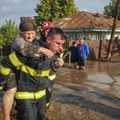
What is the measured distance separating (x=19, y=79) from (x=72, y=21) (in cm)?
3872

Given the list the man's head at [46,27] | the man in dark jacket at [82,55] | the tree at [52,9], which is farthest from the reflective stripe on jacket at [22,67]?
the tree at [52,9]

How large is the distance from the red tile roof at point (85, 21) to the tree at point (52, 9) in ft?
21.1

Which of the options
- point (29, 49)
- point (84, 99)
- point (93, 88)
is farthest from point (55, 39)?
point (93, 88)

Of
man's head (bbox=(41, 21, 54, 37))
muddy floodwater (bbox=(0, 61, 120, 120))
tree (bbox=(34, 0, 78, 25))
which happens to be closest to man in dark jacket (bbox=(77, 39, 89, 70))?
muddy floodwater (bbox=(0, 61, 120, 120))

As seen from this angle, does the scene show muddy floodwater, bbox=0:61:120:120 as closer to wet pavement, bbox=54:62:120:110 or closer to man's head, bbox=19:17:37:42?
wet pavement, bbox=54:62:120:110

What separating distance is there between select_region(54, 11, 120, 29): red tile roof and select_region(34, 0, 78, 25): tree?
645 centimetres

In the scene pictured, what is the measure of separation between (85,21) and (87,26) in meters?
2.68

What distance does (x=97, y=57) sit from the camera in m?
29.2

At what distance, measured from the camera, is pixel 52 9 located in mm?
51938

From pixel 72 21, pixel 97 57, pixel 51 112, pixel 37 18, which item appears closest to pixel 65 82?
pixel 51 112

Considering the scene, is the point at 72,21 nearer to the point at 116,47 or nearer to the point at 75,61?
the point at 116,47

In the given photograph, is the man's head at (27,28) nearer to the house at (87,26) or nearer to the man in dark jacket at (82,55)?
the man in dark jacket at (82,55)

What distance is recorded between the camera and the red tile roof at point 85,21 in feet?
129

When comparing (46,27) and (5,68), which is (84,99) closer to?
(46,27)
